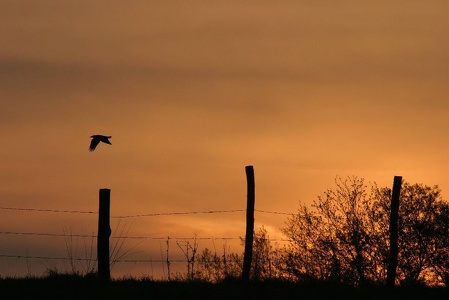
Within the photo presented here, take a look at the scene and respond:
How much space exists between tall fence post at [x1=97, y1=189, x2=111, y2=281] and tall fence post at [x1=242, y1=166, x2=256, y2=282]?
3.43 m

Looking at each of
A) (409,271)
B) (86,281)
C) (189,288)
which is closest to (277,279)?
(189,288)

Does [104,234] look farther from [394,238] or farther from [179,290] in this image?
[394,238]

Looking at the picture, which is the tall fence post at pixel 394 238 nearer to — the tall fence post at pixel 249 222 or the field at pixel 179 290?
the field at pixel 179 290

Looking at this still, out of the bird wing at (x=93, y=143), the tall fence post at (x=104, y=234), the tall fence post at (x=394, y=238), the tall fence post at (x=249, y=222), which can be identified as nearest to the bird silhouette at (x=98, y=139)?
the bird wing at (x=93, y=143)

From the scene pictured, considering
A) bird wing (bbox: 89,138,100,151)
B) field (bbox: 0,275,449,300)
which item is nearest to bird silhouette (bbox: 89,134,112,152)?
bird wing (bbox: 89,138,100,151)

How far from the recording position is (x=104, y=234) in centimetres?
1884

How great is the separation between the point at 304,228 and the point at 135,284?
14.2 meters

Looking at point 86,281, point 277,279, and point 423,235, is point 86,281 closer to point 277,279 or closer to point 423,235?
point 277,279

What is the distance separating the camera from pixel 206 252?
1028 inches

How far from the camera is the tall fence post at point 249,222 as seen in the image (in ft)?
65.6

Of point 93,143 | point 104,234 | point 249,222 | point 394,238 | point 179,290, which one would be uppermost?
point 93,143

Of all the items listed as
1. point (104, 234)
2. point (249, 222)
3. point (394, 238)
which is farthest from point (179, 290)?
point (394, 238)

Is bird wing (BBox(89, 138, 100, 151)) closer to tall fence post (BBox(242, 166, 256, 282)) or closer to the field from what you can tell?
tall fence post (BBox(242, 166, 256, 282))

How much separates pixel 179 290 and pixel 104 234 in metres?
3.21
